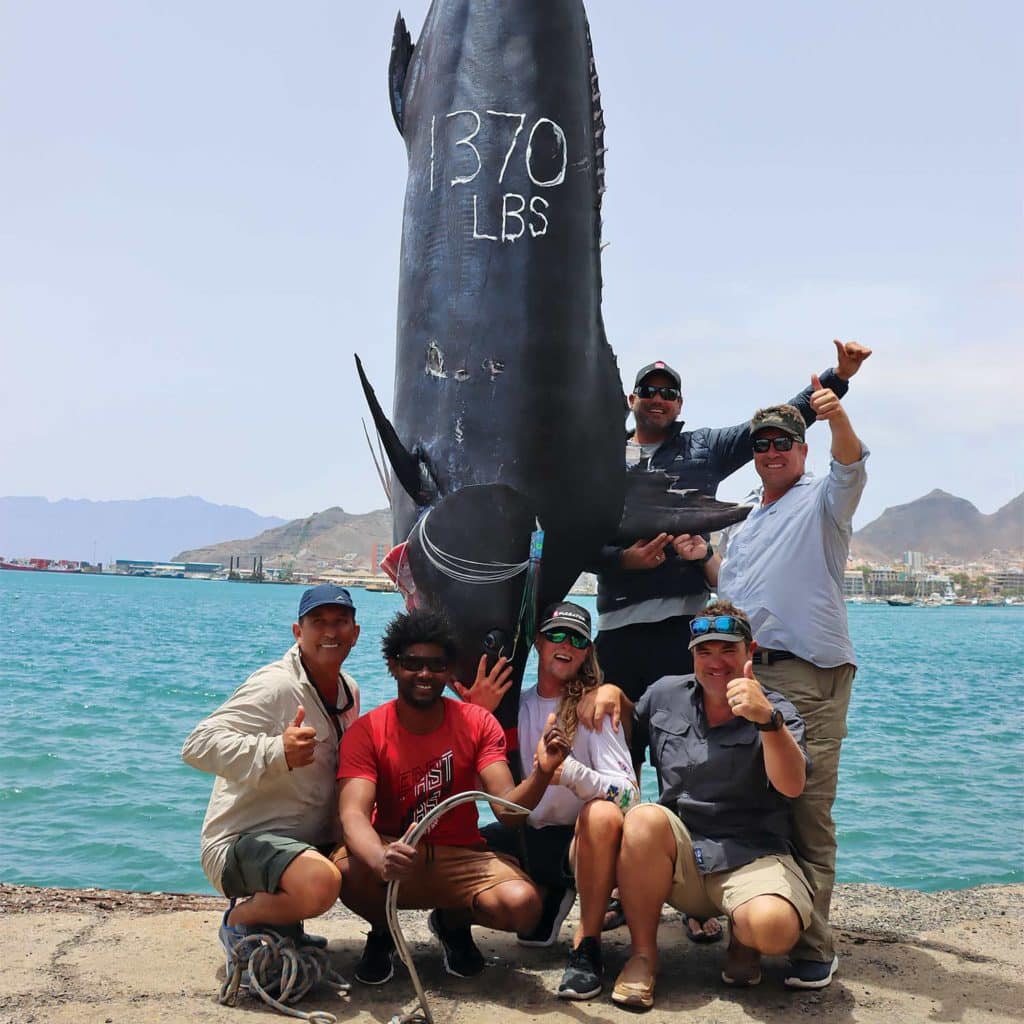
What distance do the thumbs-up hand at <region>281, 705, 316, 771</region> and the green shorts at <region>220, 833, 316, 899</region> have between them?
0.76 ft

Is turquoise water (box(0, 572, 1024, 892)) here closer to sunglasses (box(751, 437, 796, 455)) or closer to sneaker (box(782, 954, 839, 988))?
sneaker (box(782, 954, 839, 988))

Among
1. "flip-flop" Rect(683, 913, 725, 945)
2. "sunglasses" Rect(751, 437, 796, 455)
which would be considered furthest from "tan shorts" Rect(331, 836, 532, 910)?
"sunglasses" Rect(751, 437, 796, 455)

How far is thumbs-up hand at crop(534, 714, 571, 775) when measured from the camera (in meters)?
2.77

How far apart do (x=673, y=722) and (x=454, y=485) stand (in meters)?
1.04

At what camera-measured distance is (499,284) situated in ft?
11.7

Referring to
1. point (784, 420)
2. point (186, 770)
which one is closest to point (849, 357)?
point (784, 420)

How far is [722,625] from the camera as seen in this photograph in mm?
2902

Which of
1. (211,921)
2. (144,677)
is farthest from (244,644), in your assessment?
(211,921)

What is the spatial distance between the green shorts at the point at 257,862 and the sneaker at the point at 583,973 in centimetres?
78

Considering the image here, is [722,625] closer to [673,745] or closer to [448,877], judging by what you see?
[673,745]

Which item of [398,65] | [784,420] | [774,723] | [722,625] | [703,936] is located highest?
[398,65]

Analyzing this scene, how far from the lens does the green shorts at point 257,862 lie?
9.05 ft

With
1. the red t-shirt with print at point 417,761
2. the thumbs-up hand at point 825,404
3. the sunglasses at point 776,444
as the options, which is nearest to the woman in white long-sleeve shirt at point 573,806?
the red t-shirt with print at point 417,761

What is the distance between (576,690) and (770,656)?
0.62 metres
